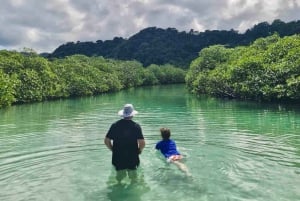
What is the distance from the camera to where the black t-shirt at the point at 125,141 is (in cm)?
1102

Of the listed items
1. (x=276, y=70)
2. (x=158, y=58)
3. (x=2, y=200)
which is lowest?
(x=2, y=200)

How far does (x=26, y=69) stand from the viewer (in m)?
64.4

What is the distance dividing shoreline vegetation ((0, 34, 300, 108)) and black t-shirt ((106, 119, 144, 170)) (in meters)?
28.2

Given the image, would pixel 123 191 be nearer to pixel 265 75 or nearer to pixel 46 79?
pixel 265 75

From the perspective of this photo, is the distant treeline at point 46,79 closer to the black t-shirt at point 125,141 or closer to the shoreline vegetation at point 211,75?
the shoreline vegetation at point 211,75

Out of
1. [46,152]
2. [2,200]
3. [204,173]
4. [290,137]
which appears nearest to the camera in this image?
[2,200]

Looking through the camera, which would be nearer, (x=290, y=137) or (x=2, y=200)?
(x=2, y=200)

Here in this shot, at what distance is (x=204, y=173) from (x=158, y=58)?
583ft

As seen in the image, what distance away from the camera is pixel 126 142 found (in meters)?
11.1

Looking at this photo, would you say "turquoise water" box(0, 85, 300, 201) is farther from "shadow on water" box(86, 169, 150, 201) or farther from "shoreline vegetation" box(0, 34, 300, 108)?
"shoreline vegetation" box(0, 34, 300, 108)

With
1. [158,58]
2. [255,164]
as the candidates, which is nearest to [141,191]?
[255,164]

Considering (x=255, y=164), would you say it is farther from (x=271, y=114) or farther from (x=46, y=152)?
(x=271, y=114)

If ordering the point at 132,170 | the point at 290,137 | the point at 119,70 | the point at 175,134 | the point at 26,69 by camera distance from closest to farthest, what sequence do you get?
the point at 132,170
the point at 290,137
the point at 175,134
the point at 26,69
the point at 119,70

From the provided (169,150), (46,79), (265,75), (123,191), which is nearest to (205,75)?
(265,75)
